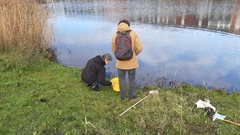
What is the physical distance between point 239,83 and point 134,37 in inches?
191

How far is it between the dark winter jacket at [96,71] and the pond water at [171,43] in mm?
1990

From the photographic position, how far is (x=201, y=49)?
42.5 ft

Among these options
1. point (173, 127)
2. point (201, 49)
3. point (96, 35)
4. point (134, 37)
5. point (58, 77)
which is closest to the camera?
point (173, 127)

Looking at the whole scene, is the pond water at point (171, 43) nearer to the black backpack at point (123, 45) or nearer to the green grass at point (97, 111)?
the green grass at point (97, 111)

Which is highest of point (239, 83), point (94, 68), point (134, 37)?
point (134, 37)

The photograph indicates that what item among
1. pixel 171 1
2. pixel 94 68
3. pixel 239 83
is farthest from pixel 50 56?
pixel 171 1

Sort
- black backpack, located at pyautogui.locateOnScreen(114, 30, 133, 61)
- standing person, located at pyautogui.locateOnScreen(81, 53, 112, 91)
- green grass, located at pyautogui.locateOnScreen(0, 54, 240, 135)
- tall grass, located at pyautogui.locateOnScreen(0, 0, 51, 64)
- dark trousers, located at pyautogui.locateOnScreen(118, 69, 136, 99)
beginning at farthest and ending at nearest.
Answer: tall grass, located at pyautogui.locateOnScreen(0, 0, 51, 64)
standing person, located at pyautogui.locateOnScreen(81, 53, 112, 91)
dark trousers, located at pyautogui.locateOnScreen(118, 69, 136, 99)
black backpack, located at pyautogui.locateOnScreen(114, 30, 133, 61)
green grass, located at pyautogui.locateOnScreen(0, 54, 240, 135)

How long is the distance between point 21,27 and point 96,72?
5086mm

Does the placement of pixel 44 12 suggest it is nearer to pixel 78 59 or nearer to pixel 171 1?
pixel 78 59

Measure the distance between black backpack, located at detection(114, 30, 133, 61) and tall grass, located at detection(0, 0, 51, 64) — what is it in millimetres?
5232

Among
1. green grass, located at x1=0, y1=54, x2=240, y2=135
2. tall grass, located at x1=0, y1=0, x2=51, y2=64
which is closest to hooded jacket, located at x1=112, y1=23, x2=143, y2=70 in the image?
green grass, located at x1=0, y1=54, x2=240, y2=135

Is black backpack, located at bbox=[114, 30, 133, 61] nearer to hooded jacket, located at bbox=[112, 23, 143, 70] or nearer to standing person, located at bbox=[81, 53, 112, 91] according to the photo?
hooded jacket, located at bbox=[112, 23, 143, 70]

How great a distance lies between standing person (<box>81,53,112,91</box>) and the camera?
7227 mm

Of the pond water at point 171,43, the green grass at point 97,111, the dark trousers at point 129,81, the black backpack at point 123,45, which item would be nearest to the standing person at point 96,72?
the green grass at point 97,111
